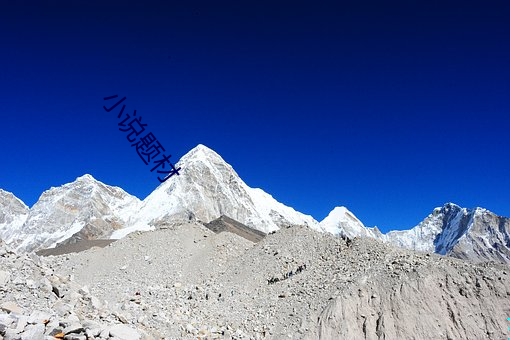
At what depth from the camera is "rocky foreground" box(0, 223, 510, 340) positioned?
14.1 m

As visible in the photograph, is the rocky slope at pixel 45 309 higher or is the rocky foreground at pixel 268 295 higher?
the rocky foreground at pixel 268 295

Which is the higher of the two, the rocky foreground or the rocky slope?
the rocky foreground

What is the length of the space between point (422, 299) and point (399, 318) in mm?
1625

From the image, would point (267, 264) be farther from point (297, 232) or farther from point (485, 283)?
point (485, 283)

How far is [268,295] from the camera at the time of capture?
2509 cm

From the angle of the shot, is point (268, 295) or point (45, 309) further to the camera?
point (268, 295)

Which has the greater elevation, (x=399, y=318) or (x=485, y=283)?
(x=485, y=283)

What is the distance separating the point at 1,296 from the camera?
13.0m

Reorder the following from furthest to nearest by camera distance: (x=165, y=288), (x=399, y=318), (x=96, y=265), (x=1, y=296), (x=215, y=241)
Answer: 1. (x=215, y=241)
2. (x=96, y=265)
3. (x=165, y=288)
4. (x=399, y=318)
5. (x=1, y=296)

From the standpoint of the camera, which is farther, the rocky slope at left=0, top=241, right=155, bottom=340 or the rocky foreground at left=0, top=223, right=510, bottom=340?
the rocky foreground at left=0, top=223, right=510, bottom=340

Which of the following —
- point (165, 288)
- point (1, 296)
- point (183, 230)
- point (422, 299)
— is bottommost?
point (1, 296)

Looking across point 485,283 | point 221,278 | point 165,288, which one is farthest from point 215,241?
point 485,283

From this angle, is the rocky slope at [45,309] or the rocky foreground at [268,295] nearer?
the rocky slope at [45,309]

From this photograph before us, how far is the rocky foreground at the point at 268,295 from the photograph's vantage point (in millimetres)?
14109
